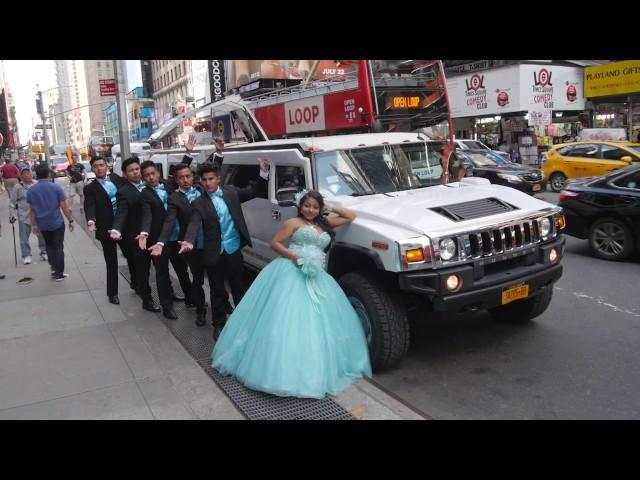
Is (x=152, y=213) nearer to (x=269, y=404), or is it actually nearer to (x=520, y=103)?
(x=269, y=404)

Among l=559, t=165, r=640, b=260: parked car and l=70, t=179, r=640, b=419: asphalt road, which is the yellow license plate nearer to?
l=70, t=179, r=640, b=419: asphalt road

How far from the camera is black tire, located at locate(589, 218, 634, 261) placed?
309 inches

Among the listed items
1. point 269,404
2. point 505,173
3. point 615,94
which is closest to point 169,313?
point 269,404

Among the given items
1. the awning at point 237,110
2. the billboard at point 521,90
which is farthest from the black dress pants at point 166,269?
the billboard at point 521,90

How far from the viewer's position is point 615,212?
312 inches

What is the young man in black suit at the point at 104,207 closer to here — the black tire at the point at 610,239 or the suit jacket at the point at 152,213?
the suit jacket at the point at 152,213

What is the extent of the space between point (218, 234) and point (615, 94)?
27.0m

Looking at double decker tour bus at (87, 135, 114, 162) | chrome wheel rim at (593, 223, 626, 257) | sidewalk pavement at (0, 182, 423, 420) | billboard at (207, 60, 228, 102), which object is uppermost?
billboard at (207, 60, 228, 102)

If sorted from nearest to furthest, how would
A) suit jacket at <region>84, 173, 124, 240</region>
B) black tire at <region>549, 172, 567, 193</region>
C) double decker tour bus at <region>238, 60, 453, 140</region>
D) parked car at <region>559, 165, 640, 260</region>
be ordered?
suit jacket at <region>84, 173, 124, 240</region>
parked car at <region>559, 165, 640, 260</region>
double decker tour bus at <region>238, 60, 453, 140</region>
black tire at <region>549, 172, 567, 193</region>

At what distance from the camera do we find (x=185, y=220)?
5664 millimetres

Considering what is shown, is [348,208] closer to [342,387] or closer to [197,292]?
[342,387]

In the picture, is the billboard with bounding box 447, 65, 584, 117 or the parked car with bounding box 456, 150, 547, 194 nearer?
the parked car with bounding box 456, 150, 547, 194

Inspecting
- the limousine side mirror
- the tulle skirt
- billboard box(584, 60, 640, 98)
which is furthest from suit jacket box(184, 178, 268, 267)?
billboard box(584, 60, 640, 98)
